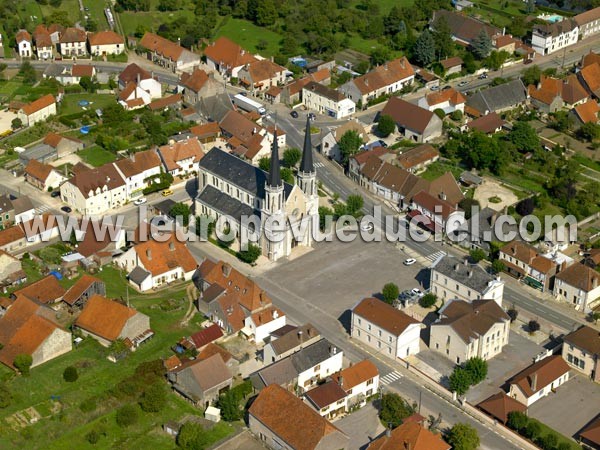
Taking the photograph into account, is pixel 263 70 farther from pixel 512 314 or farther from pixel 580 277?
pixel 580 277

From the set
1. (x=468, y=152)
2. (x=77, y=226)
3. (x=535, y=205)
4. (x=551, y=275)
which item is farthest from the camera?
(x=468, y=152)

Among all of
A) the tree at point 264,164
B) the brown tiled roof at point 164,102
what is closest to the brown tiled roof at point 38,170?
the brown tiled roof at point 164,102

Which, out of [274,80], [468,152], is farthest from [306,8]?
[468,152]

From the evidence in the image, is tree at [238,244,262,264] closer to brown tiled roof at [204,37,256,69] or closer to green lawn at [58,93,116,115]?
green lawn at [58,93,116,115]

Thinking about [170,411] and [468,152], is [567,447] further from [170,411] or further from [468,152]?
[468,152]

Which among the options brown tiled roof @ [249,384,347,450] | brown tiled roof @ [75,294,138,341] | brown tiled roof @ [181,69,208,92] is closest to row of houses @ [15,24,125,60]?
brown tiled roof @ [181,69,208,92]

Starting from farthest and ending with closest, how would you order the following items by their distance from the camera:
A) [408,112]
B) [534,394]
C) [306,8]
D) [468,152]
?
1. [306,8]
2. [408,112]
3. [468,152]
4. [534,394]
